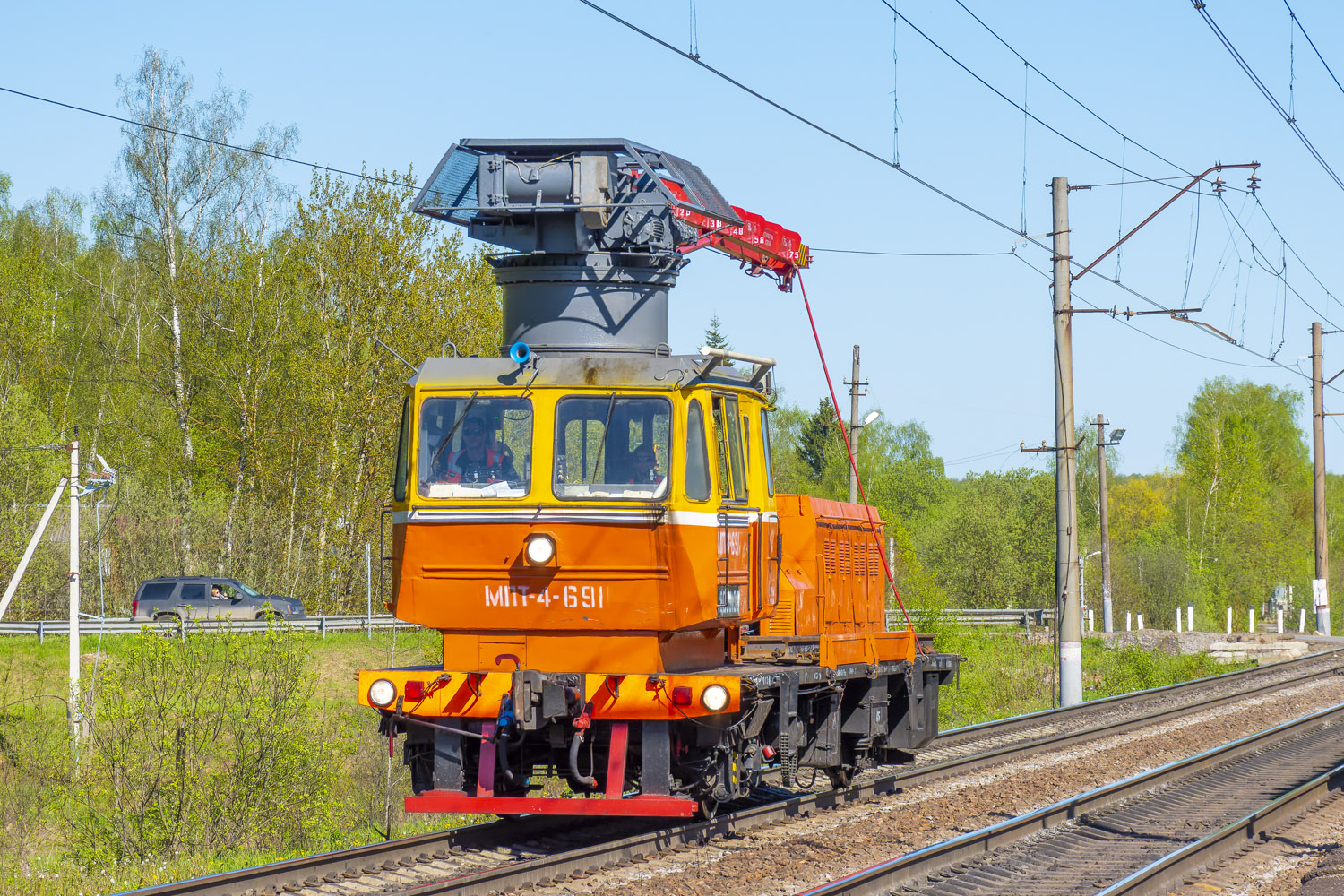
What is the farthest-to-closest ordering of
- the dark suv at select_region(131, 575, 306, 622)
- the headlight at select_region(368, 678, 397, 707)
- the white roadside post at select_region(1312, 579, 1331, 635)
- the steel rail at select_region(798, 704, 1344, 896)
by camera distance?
1. the white roadside post at select_region(1312, 579, 1331, 635)
2. the dark suv at select_region(131, 575, 306, 622)
3. the headlight at select_region(368, 678, 397, 707)
4. the steel rail at select_region(798, 704, 1344, 896)

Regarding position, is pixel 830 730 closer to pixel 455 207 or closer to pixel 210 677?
pixel 455 207

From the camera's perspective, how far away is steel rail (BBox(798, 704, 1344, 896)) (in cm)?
823

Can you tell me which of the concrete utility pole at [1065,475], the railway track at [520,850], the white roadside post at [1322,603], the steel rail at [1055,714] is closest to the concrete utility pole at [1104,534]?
the white roadside post at [1322,603]

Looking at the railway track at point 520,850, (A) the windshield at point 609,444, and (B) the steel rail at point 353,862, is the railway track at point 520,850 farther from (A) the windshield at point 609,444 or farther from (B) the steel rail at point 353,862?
(A) the windshield at point 609,444

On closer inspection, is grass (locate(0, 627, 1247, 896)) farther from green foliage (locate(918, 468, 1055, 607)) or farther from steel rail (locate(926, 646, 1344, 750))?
green foliage (locate(918, 468, 1055, 607))

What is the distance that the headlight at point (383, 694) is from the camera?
9.20 metres

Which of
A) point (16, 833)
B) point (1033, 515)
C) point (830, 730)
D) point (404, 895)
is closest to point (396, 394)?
point (16, 833)

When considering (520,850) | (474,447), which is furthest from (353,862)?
(474,447)

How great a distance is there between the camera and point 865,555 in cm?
1408

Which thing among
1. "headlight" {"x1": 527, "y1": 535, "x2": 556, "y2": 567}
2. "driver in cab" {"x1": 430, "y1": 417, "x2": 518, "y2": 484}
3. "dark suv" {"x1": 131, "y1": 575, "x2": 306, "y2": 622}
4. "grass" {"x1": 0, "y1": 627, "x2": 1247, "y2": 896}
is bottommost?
"grass" {"x1": 0, "y1": 627, "x2": 1247, "y2": 896}

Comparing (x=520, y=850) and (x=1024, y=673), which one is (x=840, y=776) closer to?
(x=520, y=850)

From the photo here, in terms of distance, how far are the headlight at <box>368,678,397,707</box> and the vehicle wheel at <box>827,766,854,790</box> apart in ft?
15.3

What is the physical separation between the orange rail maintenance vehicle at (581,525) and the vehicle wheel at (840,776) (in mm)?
2302

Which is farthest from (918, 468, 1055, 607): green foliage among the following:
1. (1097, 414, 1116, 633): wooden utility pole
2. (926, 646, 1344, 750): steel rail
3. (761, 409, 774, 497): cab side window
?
(761, 409, 774, 497): cab side window
